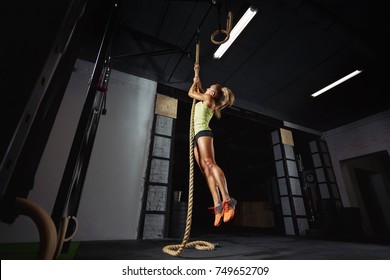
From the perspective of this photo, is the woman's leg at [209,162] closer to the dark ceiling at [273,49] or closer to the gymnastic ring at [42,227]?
the gymnastic ring at [42,227]

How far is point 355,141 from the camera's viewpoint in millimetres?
7020

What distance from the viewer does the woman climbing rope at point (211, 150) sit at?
2311mm

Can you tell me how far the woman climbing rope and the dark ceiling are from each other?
191 centimetres

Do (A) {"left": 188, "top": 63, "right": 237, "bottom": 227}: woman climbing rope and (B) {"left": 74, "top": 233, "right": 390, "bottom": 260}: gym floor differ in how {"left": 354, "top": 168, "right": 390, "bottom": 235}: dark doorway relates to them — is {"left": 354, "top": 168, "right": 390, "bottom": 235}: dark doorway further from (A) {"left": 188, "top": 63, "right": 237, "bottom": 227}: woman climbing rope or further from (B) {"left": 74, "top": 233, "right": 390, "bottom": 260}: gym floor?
(A) {"left": 188, "top": 63, "right": 237, "bottom": 227}: woman climbing rope

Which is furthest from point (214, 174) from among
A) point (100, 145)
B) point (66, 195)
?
point (100, 145)

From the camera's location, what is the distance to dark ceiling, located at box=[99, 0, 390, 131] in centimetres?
355

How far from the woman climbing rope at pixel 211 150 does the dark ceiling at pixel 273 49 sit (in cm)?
191

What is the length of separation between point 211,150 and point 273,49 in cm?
330

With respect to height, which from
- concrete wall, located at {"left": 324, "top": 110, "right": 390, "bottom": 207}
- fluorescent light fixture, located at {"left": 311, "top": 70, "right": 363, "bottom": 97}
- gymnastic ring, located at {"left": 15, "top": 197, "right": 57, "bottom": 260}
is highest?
fluorescent light fixture, located at {"left": 311, "top": 70, "right": 363, "bottom": 97}

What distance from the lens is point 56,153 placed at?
3549mm

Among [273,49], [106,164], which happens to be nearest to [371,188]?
[273,49]

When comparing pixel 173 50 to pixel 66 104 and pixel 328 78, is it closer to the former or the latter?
pixel 66 104

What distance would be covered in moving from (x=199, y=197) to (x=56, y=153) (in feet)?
26.2

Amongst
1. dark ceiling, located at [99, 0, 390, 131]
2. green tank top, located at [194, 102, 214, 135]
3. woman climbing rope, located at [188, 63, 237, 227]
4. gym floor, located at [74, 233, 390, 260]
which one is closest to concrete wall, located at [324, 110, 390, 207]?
dark ceiling, located at [99, 0, 390, 131]
